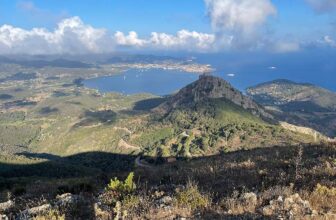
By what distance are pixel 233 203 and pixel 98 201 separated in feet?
15.3

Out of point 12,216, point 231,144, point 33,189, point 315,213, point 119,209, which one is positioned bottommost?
point 231,144

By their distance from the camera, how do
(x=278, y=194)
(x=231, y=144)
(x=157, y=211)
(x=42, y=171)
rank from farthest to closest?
(x=231, y=144) → (x=42, y=171) → (x=278, y=194) → (x=157, y=211)

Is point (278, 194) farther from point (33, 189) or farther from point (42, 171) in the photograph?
point (42, 171)

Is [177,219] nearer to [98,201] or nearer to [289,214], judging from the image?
[289,214]

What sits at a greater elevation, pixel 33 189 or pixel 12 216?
pixel 12 216

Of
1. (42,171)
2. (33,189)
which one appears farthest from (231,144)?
(33,189)

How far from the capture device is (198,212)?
1122 cm

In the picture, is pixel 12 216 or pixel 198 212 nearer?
pixel 198 212

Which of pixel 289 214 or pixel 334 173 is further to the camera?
pixel 334 173

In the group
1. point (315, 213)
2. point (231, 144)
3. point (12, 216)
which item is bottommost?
point (231, 144)

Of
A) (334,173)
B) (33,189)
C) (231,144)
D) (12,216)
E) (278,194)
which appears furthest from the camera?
(231,144)

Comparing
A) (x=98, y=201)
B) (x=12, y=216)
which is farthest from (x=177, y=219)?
(x=12, y=216)

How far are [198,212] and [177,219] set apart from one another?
915mm

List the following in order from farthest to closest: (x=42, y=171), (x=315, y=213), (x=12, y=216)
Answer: (x=42, y=171), (x=12, y=216), (x=315, y=213)
